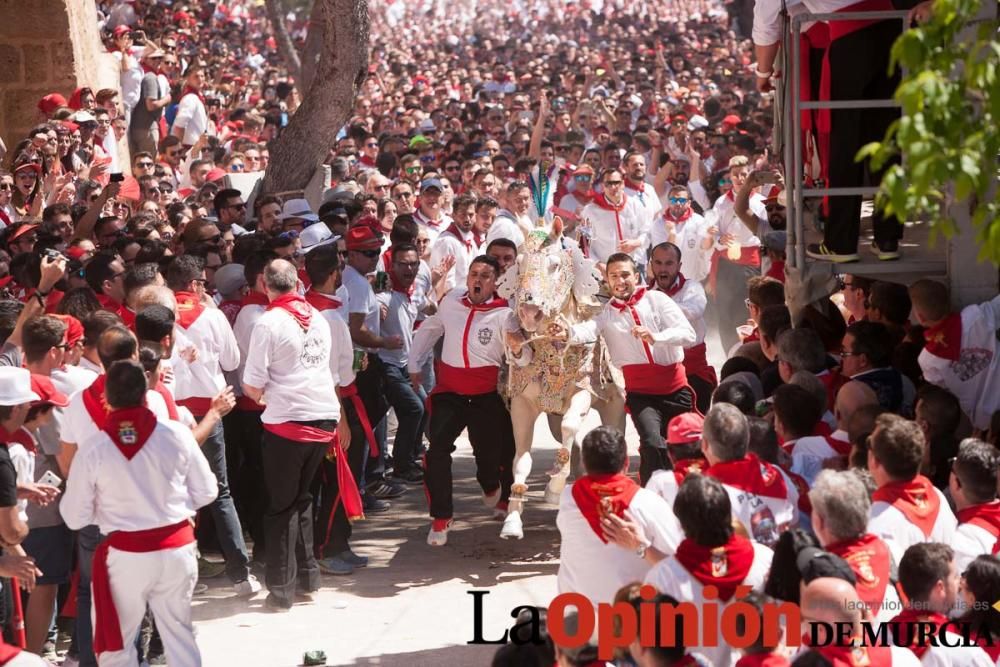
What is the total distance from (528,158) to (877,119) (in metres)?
8.82

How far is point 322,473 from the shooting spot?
30.9 feet

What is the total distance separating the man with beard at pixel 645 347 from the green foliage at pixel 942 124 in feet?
16.9

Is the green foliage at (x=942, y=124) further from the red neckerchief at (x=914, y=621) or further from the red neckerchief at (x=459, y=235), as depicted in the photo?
the red neckerchief at (x=459, y=235)

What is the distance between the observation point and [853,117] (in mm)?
7824

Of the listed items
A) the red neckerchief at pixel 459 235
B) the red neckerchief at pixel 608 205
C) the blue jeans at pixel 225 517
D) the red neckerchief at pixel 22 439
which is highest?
the red neckerchief at pixel 608 205

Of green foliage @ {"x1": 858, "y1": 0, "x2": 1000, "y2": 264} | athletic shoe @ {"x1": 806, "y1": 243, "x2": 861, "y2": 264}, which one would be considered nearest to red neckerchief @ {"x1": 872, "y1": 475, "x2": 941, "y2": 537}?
athletic shoe @ {"x1": 806, "y1": 243, "x2": 861, "y2": 264}

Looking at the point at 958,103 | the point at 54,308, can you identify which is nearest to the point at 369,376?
the point at 54,308

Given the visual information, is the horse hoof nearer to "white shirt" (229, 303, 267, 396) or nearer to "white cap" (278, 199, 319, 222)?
"white shirt" (229, 303, 267, 396)

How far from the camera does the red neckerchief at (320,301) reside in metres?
9.35

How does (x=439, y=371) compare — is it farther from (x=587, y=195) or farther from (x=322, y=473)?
(x=587, y=195)

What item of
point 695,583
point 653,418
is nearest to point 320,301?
point 653,418

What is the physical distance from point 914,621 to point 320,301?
486 centimetres

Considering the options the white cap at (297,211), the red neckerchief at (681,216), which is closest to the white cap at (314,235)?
the white cap at (297,211)

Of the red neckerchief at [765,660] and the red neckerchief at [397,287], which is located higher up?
the red neckerchief at [397,287]
